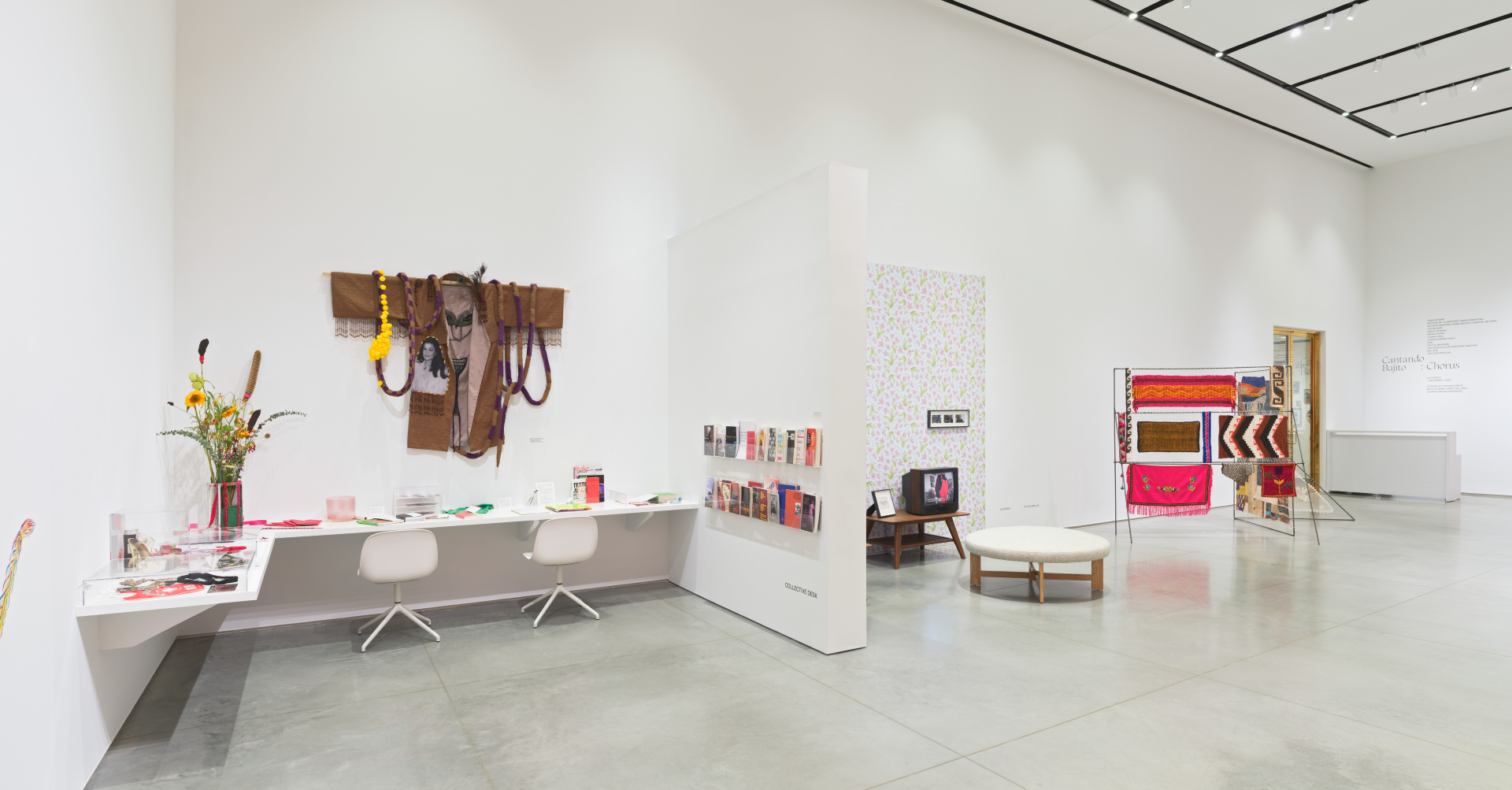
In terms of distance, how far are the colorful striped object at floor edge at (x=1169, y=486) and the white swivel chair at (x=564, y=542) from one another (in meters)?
5.60

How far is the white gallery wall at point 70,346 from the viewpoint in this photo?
2.26 metres

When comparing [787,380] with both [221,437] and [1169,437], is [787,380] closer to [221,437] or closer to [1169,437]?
[221,437]

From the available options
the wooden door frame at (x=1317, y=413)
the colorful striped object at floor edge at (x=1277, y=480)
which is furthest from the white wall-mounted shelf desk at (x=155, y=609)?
the wooden door frame at (x=1317, y=413)

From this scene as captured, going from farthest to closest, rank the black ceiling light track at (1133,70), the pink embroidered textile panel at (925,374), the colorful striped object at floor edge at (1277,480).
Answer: the colorful striped object at floor edge at (1277,480) < the black ceiling light track at (1133,70) < the pink embroidered textile panel at (925,374)

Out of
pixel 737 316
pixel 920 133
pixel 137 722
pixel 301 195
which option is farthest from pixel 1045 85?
pixel 137 722

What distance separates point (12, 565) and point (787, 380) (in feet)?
11.4

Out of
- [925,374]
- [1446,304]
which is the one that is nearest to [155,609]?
[925,374]

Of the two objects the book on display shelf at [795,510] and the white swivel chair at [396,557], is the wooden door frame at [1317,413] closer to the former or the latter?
the book on display shelf at [795,510]

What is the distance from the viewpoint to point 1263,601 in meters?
5.50

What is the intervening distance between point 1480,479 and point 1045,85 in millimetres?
9339

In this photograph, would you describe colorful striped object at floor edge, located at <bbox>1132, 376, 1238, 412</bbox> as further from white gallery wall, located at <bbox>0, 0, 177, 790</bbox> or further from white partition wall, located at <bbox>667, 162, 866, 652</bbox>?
white gallery wall, located at <bbox>0, 0, 177, 790</bbox>

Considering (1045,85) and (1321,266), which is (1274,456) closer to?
(1045,85)

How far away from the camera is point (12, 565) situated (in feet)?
7.22

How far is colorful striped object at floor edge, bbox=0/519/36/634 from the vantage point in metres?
2.12
